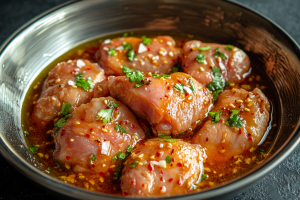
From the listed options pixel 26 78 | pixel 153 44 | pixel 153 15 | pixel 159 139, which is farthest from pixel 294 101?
pixel 26 78

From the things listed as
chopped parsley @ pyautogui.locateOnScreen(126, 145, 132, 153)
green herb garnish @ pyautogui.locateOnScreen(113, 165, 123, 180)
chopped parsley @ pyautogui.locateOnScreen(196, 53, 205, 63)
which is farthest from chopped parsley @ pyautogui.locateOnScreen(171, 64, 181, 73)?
green herb garnish @ pyautogui.locateOnScreen(113, 165, 123, 180)

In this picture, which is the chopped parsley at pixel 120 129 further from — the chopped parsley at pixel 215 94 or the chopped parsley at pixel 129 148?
the chopped parsley at pixel 215 94

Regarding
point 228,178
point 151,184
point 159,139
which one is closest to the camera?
point 151,184

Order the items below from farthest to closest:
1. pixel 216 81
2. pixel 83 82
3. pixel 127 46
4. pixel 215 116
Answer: pixel 127 46 → pixel 216 81 → pixel 83 82 → pixel 215 116

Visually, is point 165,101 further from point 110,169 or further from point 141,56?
point 141,56

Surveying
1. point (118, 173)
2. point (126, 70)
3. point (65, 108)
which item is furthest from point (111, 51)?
point (118, 173)

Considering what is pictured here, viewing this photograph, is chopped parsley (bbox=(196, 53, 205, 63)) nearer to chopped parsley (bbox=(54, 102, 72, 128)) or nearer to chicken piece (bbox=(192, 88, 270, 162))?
chicken piece (bbox=(192, 88, 270, 162))

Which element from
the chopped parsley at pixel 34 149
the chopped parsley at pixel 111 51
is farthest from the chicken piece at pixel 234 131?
the chopped parsley at pixel 34 149

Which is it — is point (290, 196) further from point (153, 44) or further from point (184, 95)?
point (153, 44)
